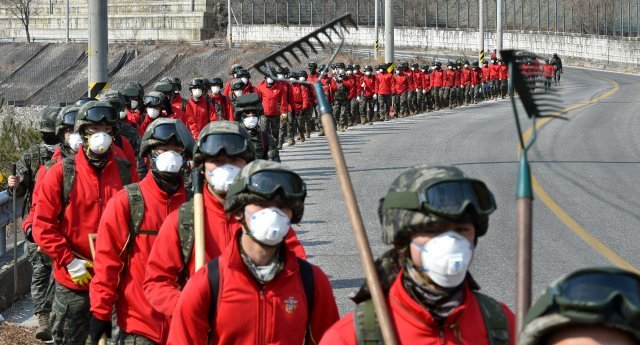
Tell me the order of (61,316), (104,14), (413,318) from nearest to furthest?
(413,318)
(61,316)
(104,14)

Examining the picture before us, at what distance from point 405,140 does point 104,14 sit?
52.0ft

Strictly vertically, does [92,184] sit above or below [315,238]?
above

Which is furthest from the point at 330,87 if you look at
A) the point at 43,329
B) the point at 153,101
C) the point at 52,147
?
the point at 43,329

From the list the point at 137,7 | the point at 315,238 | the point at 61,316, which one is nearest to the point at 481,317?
the point at 61,316

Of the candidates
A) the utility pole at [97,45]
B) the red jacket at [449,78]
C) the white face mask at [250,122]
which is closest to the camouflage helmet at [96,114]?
the white face mask at [250,122]

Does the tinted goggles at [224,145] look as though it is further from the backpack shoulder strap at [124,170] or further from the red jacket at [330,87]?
→ the red jacket at [330,87]

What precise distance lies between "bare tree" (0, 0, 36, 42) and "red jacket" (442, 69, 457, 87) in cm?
4788

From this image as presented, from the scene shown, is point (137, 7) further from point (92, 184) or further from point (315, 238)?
point (92, 184)

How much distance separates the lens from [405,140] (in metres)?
29.2

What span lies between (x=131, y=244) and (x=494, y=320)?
11.0 feet

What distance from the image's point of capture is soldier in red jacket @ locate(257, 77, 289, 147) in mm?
26391

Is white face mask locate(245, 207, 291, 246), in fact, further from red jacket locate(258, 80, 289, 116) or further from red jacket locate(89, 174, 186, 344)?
red jacket locate(258, 80, 289, 116)

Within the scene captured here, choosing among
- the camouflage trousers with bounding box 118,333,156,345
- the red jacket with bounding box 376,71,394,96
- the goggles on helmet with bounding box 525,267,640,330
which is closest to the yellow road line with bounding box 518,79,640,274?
the camouflage trousers with bounding box 118,333,156,345

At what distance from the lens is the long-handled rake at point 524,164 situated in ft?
10.1
